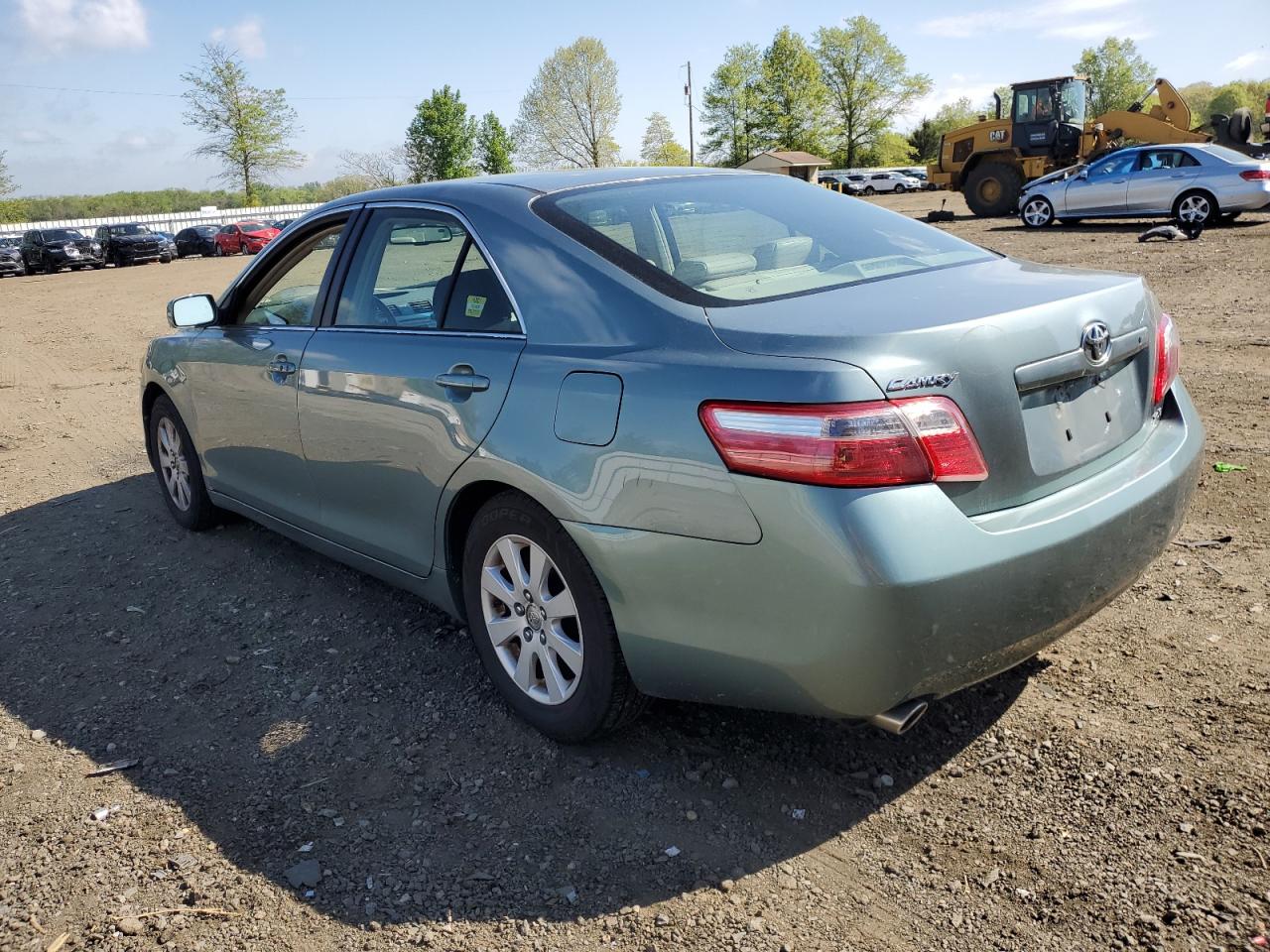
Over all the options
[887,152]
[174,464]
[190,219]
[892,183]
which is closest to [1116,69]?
[887,152]

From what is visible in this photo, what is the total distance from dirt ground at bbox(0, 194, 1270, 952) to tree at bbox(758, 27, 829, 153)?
287 ft

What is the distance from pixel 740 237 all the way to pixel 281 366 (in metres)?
1.92

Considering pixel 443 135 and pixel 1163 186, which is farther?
pixel 443 135

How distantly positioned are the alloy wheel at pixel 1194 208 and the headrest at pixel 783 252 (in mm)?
18061

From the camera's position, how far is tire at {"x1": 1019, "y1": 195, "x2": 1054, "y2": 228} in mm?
20688

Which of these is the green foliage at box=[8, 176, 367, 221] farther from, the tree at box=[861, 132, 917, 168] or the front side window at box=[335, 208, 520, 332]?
the front side window at box=[335, 208, 520, 332]

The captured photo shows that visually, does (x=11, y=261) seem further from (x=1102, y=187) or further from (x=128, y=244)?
(x=1102, y=187)

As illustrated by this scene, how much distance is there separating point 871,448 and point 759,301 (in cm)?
64

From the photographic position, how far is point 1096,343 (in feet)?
8.66

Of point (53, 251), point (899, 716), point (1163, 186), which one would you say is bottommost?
point (899, 716)

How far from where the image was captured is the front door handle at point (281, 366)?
4.02 metres

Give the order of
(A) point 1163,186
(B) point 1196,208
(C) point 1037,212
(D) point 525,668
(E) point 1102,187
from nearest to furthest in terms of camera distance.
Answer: (D) point 525,668 → (B) point 1196,208 → (A) point 1163,186 → (E) point 1102,187 → (C) point 1037,212

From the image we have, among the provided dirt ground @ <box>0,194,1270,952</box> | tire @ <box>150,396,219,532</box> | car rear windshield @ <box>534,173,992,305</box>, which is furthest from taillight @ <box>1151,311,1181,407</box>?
tire @ <box>150,396,219,532</box>

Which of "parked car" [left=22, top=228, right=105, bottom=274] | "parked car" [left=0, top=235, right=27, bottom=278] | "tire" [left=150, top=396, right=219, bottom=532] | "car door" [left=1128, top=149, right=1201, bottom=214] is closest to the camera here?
"tire" [left=150, top=396, right=219, bottom=532]
